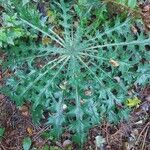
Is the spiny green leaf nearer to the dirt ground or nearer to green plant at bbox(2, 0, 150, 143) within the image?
the dirt ground

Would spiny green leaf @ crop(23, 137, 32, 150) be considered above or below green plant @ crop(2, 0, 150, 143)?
below

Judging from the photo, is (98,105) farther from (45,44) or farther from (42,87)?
(45,44)

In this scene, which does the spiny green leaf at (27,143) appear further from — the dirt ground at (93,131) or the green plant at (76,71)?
the green plant at (76,71)

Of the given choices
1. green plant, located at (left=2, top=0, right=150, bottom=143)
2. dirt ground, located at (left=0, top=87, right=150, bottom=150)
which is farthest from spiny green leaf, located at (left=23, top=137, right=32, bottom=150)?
green plant, located at (left=2, top=0, right=150, bottom=143)

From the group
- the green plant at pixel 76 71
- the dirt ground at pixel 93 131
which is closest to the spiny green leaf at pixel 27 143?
the dirt ground at pixel 93 131

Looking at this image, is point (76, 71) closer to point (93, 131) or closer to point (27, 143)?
point (93, 131)

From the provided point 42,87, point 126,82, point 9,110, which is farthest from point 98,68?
point 9,110

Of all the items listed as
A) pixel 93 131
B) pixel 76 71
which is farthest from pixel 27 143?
pixel 76 71

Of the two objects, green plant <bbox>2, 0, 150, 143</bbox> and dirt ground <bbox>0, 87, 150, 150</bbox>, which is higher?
green plant <bbox>2, 0, 150, 143</bbox>
